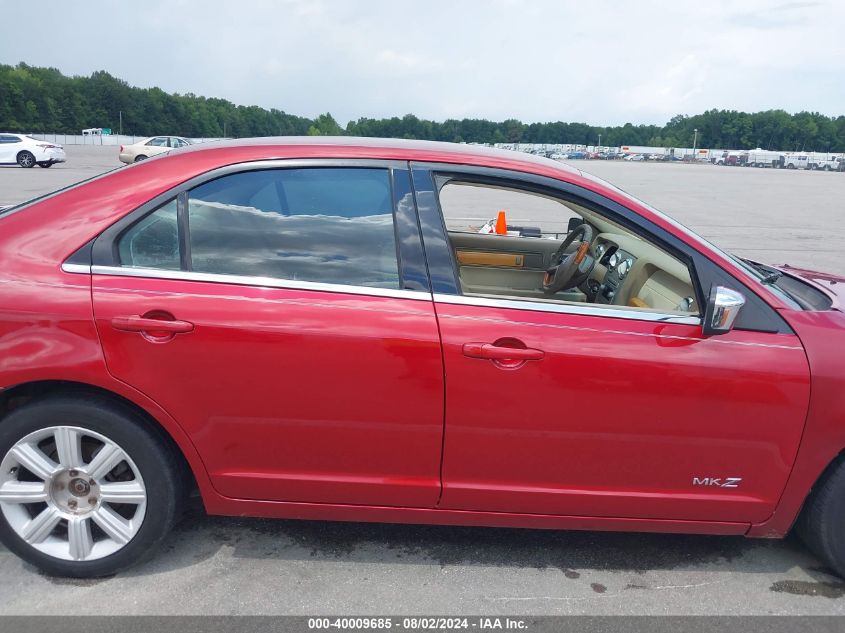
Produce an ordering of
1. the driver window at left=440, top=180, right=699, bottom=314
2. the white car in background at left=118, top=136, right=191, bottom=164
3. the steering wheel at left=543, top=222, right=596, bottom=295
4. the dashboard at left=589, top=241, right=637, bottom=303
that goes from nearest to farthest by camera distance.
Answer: the driver window at left=440, top=180, right=699, bottom=314 < the dashboard at left=589, top=241, right=637, bottom=303 < the steering wheel at left=543, top=222, right=596, bottom=295 < the white car in background at left=118, top=136, right=191, bottom=164

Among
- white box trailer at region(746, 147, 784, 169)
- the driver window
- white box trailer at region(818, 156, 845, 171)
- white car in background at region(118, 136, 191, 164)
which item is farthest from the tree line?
the driver window

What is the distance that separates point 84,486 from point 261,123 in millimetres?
137488

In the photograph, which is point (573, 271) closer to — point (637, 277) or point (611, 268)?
point (611, 268)

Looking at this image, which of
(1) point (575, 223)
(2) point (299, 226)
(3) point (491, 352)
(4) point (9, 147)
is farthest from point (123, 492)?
(4) point (9, 147)

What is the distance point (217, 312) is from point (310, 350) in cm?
37

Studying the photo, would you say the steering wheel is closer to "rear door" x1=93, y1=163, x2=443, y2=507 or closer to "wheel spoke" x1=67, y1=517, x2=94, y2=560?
"rear door" x1=93, y1=163, x2=443, y2=507

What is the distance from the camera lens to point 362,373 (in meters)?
2.47

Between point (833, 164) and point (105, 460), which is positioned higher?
point (833, 164)

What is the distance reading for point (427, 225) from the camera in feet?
8.54

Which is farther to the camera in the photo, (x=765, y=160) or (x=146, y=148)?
(x=765, y=160)

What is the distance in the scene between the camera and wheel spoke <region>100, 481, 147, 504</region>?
261cm

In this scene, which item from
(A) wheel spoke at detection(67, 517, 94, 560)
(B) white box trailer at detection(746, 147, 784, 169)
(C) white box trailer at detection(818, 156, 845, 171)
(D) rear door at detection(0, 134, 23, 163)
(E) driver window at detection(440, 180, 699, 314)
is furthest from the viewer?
(B) white box trailer at detection(746, 147, 784, 169)

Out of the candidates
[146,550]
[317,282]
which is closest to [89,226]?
[317,282]
